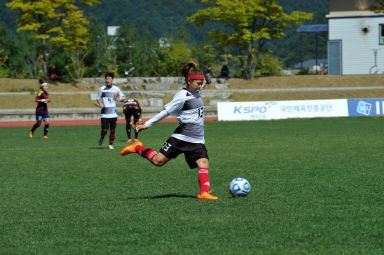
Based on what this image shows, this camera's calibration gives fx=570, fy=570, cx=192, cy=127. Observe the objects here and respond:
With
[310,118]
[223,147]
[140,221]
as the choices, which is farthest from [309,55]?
[140,221]

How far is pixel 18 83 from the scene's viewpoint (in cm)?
4969

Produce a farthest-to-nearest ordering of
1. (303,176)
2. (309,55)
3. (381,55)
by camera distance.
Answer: (309,55) → (381,55) → (303,176)

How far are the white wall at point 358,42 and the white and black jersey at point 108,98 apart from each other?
46.8 m

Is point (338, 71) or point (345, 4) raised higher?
point (345, 4)

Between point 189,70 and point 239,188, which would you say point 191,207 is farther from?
point 189,70

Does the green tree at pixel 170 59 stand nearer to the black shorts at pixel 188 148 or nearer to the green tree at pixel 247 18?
the green tree at pixel 247 18

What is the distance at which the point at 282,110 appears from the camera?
35.7 meters

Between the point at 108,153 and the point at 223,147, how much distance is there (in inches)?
146

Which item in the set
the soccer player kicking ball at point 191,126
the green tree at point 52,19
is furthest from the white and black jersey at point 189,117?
the green tree at point 52,19

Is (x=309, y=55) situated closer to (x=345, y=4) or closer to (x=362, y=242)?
(x=345, y=4)

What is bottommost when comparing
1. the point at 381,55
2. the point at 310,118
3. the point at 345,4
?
the point at 310,118

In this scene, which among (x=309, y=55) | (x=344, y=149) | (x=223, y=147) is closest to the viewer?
(x=344, y=149)

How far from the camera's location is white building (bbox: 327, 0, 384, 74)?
196 ft

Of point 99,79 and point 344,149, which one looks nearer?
point 344,149
